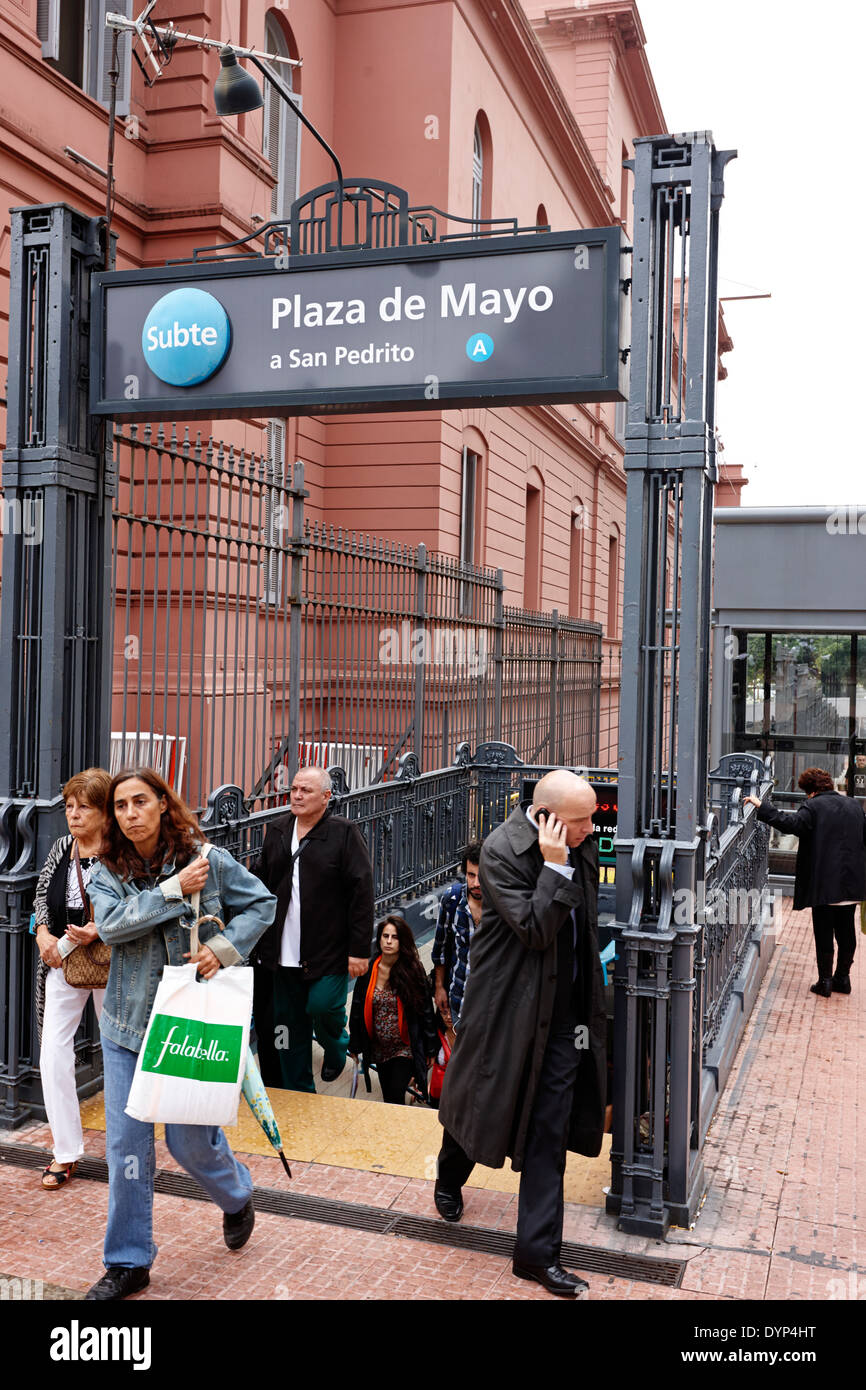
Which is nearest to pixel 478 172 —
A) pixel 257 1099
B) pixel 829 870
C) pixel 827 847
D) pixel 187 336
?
pixel 827 847

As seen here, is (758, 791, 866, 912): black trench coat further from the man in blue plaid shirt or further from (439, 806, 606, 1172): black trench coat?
(439, 806, 606, 1172): black trench coat

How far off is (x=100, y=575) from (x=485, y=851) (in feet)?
9.16

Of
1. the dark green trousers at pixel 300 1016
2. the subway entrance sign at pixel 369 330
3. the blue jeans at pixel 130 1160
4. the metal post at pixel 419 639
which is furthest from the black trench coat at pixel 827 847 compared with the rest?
the blue jeans at pixel 130 1160

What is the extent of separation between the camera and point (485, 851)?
4.26 meters

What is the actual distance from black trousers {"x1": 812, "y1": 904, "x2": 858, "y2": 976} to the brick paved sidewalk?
Result: 121 inches

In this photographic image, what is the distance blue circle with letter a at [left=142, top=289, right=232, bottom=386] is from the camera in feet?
17.6

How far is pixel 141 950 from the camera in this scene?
4.00 meters

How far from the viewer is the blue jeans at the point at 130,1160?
3912mm

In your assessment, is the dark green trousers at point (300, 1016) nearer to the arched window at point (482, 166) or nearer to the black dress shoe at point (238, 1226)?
the black dress shoe at point (238, 1226)

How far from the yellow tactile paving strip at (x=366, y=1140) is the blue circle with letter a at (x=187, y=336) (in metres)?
3.59

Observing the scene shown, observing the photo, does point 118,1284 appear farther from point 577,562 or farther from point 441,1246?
point 577,562

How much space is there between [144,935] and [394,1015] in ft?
8.73

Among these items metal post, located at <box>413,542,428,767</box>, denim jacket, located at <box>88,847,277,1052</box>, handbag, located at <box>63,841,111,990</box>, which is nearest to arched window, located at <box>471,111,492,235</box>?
metal post, located at <box>413,542,428,767</box>

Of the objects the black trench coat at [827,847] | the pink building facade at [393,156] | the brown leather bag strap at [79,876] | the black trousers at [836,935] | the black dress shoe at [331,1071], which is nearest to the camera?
the brown leather bag strap at [79,876]
